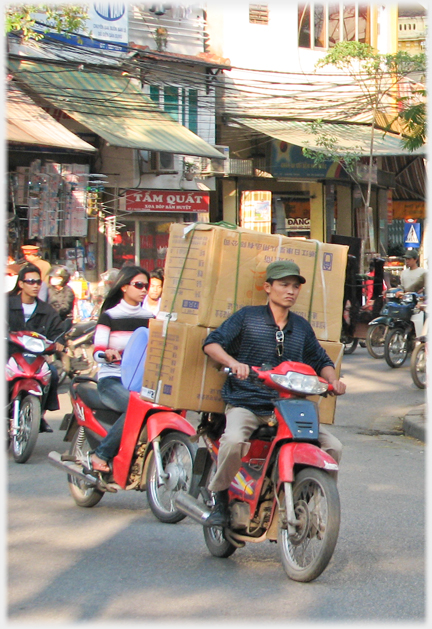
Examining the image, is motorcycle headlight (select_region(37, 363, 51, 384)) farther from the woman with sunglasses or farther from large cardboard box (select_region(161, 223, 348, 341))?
large cardboard box (select_region(161, 223, 348, 341))

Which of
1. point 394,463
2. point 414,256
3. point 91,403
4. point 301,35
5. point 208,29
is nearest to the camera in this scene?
point 91,403

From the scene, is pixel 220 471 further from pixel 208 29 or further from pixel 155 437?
pixel 208 29

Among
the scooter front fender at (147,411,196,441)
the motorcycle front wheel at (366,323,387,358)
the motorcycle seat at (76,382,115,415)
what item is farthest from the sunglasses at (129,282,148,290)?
the motorcycle front wheel at (366,323,387,358)

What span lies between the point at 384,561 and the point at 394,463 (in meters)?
2.76

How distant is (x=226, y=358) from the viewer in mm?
4211

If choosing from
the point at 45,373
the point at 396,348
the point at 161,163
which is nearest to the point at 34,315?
the point at 45,373

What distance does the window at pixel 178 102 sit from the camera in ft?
68.4

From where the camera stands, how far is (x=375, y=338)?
1371 cm

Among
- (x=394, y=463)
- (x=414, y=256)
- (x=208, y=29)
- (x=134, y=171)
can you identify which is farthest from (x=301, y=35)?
(x=394, y=463)

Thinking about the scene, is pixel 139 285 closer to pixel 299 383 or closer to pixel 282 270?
pixel 282 270

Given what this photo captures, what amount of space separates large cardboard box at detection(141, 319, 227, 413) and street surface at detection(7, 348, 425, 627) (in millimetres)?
834

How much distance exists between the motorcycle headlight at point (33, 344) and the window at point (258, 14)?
18.2 meters

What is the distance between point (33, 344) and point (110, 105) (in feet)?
37.5

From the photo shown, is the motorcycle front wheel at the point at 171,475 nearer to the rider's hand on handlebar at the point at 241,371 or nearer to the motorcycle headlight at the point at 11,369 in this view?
the rider's hand on handlebar at the point at 241,371
